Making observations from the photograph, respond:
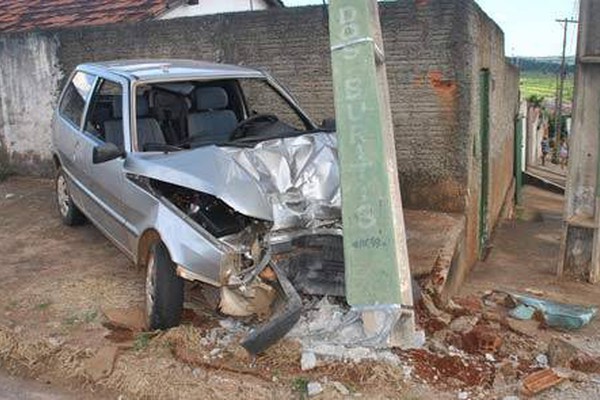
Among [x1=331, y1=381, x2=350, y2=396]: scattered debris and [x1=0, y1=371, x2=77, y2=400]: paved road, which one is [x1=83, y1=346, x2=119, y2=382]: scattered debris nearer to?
[x1=0, y1=371, x2=77, y2=400]: paved road

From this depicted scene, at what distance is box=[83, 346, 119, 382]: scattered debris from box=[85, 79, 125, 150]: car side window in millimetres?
2034

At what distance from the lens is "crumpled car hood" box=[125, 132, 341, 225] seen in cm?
441

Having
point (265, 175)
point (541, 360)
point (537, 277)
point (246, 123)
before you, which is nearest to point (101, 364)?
point (265, 175)

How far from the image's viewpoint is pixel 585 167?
24.0ft

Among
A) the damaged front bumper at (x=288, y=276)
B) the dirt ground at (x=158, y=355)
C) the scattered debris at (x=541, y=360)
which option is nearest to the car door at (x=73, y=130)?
the dirt ground at (x=158, y=355)

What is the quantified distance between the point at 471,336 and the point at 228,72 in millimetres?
3163

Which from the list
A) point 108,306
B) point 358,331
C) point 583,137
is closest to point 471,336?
point 358,331

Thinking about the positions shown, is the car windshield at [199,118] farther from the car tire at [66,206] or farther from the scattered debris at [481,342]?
the scattered debris at [481,342]

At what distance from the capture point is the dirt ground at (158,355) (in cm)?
381

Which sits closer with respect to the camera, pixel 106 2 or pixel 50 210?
pixel 50 210

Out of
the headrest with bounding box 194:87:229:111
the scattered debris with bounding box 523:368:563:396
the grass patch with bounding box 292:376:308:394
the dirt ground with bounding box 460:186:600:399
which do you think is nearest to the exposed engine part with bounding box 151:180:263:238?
the grass patch with bounding box 292:376:308:394

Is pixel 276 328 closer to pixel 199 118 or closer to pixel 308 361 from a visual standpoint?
pixel 308 361

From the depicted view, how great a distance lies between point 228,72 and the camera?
5.97 meters

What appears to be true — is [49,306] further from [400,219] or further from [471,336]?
[471,336]
